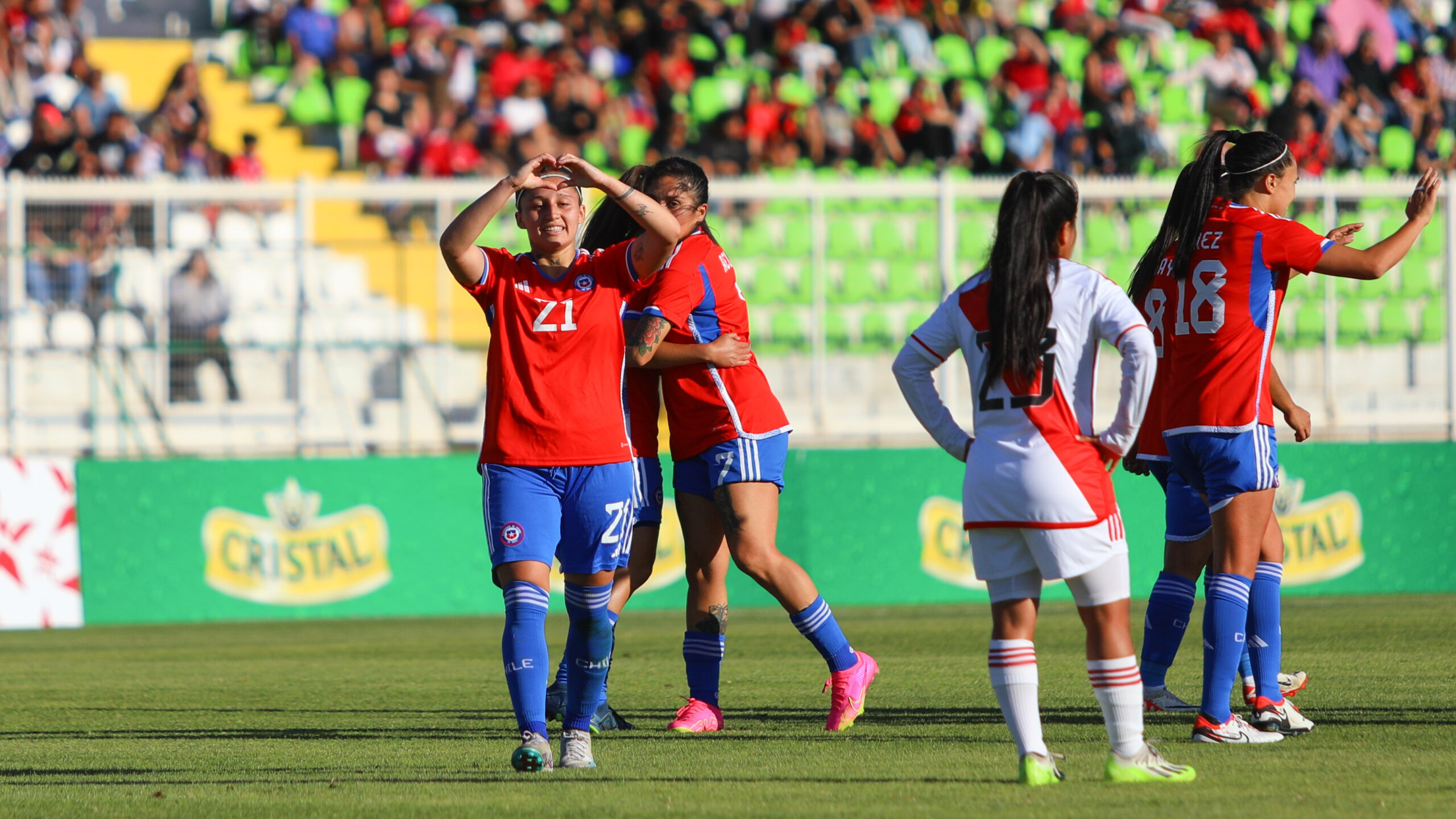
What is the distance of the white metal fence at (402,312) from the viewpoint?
486 inches

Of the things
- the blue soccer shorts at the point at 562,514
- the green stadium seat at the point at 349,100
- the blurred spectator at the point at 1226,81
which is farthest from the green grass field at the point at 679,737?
the blurred spectator at the point at 1226,81

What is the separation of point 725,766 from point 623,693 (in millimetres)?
2331

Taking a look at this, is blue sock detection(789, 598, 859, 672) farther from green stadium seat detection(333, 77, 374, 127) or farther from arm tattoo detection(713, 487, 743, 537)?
green stadium seat detection(333, 77, 374, 127)

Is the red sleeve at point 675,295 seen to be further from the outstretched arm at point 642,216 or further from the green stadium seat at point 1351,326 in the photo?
the green stadium seat at point 1351,326

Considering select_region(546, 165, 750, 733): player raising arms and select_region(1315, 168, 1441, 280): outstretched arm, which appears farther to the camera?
select_region(546, 165, 750, 733): player raising arms

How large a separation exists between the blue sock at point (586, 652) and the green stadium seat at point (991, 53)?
15078 mm

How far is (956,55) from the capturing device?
19906 mm

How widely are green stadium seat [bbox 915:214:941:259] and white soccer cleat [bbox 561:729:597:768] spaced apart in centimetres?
788

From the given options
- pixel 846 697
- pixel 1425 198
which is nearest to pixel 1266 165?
pixel 1425 198

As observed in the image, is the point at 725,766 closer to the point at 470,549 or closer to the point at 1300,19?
the point at 470,549

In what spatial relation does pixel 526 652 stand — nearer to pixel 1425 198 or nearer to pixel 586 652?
Answer: pixel 586 652

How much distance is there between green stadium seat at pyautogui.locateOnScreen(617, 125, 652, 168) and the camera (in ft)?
58.3

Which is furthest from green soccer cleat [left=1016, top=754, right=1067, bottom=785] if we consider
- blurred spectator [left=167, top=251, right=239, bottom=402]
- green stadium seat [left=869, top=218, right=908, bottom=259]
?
blurred spectator [left=167, top=251, right=239, bottom=402]

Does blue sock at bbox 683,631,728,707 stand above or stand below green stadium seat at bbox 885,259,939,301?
below
